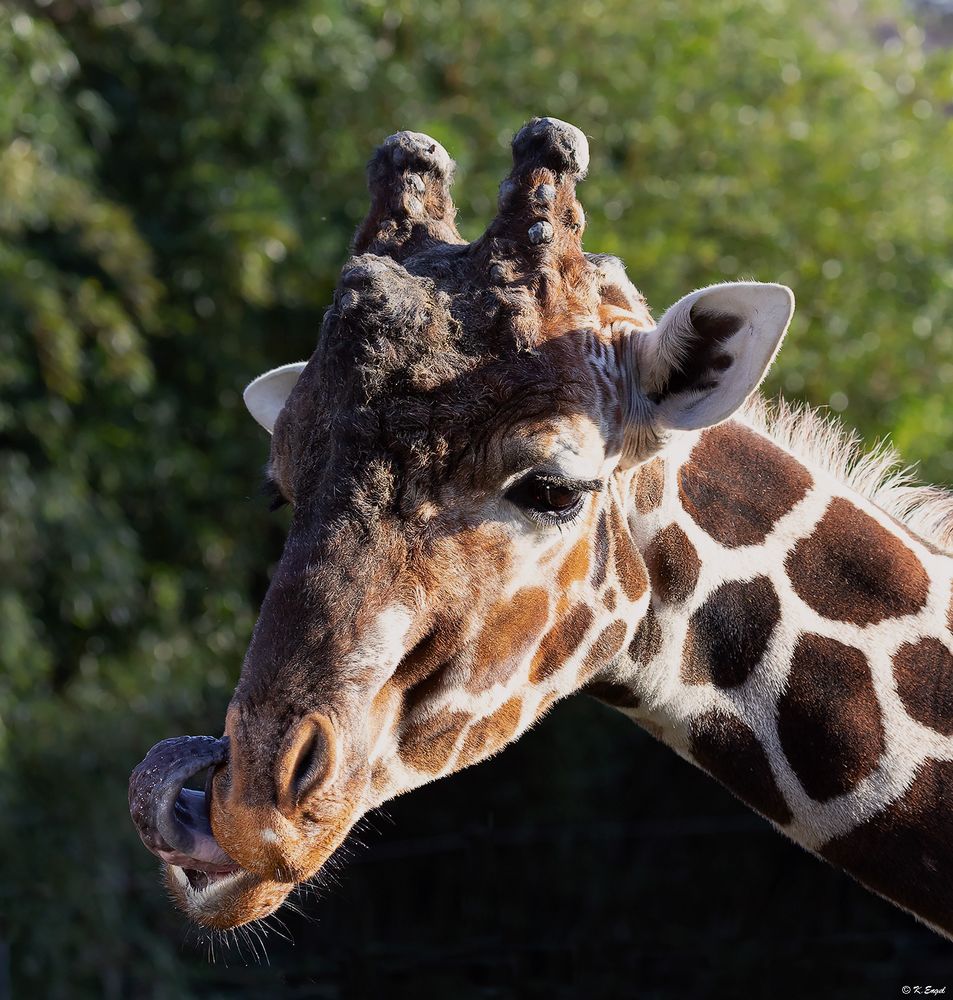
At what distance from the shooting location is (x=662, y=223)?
29.2 feet

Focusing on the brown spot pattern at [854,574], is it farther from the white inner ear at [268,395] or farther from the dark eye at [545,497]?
the white inner ear at [268,395]

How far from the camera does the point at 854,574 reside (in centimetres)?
320

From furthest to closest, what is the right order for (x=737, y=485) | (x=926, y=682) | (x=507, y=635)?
1. (x=737, y=485)
2. (x=926, y=682)
3. (x=507, y=635)

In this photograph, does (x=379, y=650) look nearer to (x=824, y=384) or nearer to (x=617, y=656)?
(x=617, y=656)

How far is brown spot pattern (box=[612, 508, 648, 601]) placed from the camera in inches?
120

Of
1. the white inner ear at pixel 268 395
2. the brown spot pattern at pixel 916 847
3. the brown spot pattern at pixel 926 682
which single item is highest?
the brown spot pattern at pixel 926 682

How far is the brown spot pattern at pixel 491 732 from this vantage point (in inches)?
116

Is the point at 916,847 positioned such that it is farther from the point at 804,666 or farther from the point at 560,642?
the point at 560,642

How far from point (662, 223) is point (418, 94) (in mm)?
1744

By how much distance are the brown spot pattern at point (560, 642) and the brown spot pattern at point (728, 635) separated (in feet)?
0.85

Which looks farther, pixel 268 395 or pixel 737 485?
pixel 268 395

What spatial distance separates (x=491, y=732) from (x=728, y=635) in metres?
0.58

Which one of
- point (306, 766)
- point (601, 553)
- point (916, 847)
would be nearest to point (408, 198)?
point (601, 553)

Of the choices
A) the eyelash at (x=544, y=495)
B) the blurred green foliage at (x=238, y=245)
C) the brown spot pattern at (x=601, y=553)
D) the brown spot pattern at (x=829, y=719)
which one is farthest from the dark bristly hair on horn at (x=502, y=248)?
the blurred green foliage at (x=238, y=245)
